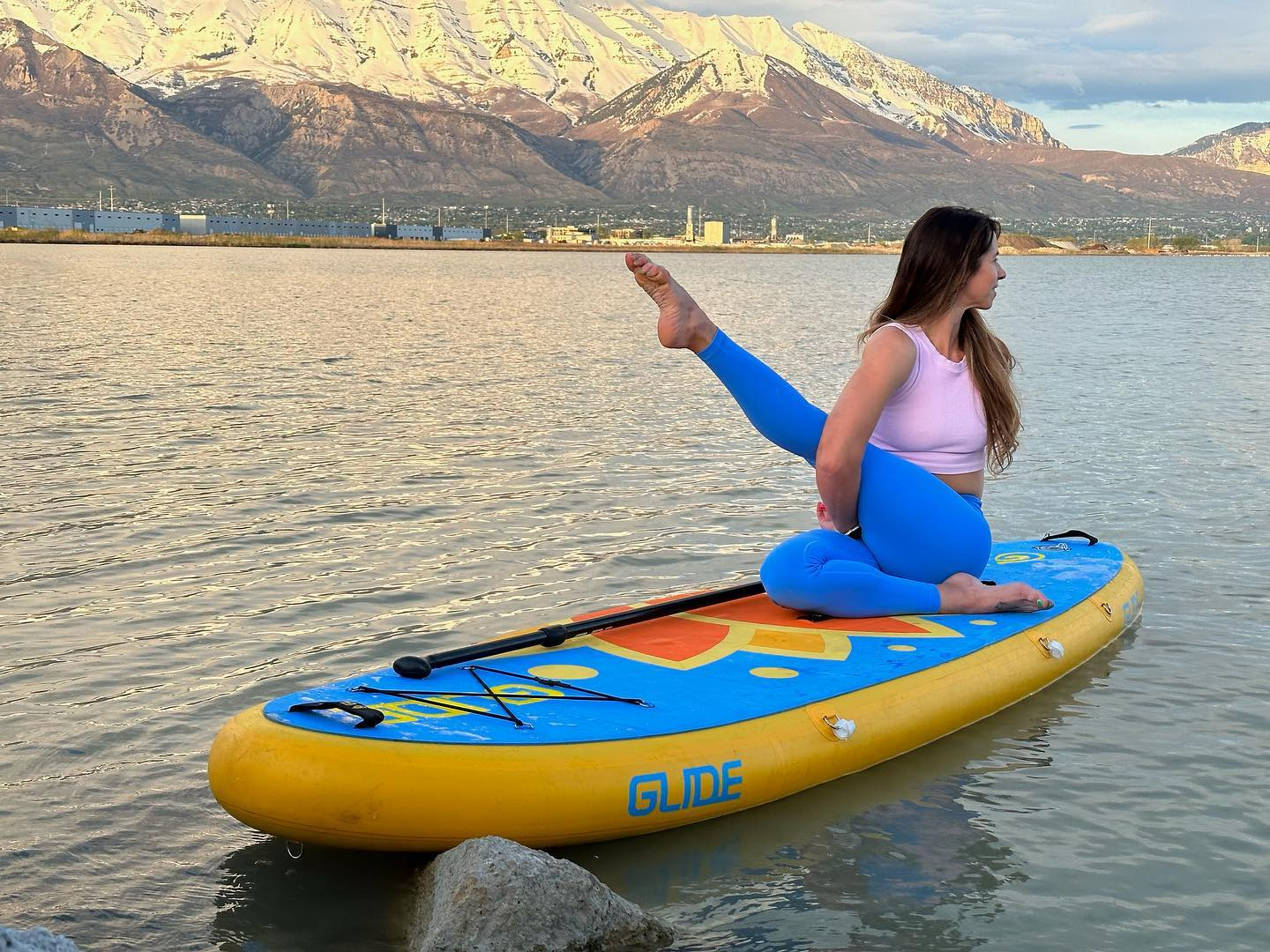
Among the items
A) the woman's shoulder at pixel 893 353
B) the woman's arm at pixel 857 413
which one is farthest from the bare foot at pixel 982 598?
the woman's shoulder at pixel 893 353

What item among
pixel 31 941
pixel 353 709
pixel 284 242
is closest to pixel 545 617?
pixel 353 709

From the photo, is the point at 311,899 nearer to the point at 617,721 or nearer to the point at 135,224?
the point at 617,721

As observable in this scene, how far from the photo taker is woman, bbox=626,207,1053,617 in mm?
6301

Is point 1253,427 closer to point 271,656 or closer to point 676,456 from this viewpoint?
point 676,456

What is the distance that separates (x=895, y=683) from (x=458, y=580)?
4310 mm

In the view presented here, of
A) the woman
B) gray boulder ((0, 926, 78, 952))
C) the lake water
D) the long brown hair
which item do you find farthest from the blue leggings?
gray boulder ((0, 926, 78, 952))

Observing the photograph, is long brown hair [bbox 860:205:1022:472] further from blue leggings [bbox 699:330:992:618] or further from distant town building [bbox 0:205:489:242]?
distant town building [bbox 0:205:489:242]

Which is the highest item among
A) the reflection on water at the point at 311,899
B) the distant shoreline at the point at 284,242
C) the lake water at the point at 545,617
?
the distant shoreline at the point at 284,242

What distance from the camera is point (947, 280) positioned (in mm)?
6551

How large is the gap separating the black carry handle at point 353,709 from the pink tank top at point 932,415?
283 centimetres

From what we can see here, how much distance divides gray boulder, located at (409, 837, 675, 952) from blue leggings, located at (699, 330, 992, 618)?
228 centimetres

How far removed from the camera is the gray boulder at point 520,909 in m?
4.54

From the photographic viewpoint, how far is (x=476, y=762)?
5020mm

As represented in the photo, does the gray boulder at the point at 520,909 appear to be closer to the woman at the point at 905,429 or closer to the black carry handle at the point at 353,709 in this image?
the black carry handle at the point at 353,709
